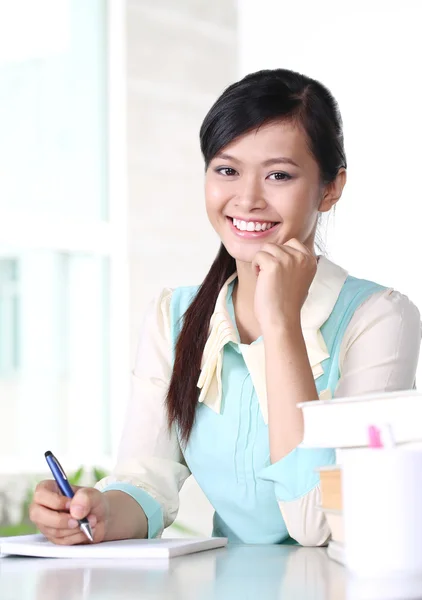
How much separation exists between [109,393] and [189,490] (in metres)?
0.50

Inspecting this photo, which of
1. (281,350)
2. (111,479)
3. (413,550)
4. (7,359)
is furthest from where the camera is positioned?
(7,359)

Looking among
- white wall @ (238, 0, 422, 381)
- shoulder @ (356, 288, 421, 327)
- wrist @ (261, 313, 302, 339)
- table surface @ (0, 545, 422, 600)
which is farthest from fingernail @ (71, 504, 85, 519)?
white wall @ (238, 0, 422, 381)

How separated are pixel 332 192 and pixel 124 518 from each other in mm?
745

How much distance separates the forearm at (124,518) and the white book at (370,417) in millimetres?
528

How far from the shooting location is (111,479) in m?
1.58

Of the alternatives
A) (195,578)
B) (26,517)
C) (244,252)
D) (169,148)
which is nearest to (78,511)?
(195,578)

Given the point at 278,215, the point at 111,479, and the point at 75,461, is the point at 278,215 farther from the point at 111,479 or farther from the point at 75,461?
the point at 75,461

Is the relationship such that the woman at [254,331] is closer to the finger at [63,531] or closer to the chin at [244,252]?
the chin at [244,252]

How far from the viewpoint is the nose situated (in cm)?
166

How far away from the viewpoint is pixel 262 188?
1.67 metres

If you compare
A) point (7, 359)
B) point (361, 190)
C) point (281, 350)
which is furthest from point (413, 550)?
point (361, 190)

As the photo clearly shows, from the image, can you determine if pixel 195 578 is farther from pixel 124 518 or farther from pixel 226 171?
pixel 226 171

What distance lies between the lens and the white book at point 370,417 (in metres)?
0.91

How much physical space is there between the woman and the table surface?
0.35m
